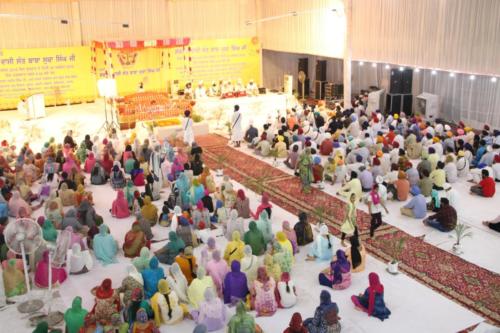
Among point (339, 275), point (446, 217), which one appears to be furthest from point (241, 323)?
point (446, 217)

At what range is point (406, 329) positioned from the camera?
6.63 m

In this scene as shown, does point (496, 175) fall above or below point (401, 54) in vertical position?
below

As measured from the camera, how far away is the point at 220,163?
14055 millimetres

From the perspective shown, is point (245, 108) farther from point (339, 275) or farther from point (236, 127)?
point (339, 275)

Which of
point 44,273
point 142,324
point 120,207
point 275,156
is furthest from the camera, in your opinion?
point 275,156

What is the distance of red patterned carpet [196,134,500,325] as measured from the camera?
24.2 feet

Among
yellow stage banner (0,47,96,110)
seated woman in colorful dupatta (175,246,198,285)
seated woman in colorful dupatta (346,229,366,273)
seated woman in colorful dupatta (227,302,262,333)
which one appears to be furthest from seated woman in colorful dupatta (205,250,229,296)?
yellow stage banner (0,47,96,110)

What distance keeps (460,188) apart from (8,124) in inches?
543

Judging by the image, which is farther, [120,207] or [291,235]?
[120,207]

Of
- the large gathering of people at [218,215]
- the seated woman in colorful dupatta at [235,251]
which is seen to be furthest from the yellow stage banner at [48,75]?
the seated woman in colorful dupatta at [235,251]

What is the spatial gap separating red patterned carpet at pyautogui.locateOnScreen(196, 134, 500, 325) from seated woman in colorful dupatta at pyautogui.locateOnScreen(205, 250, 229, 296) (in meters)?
2.66

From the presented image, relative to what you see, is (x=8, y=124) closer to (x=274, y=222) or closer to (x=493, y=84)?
(x=274, y=222)

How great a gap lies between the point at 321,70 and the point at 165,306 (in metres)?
17.6

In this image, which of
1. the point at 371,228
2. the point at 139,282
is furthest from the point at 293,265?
the point at 139,282
